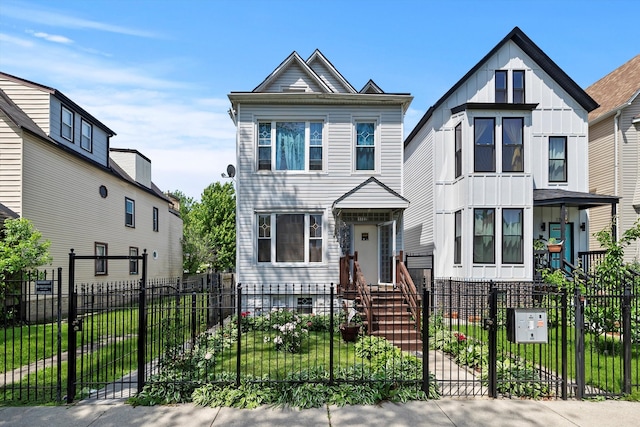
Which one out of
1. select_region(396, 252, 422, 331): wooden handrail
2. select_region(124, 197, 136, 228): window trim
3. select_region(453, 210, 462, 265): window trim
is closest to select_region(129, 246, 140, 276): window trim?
select_region(124, 197, 136, 228): window trim

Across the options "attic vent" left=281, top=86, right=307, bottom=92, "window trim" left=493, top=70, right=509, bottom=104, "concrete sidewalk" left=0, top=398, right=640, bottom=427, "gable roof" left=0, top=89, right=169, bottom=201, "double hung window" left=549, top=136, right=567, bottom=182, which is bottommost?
"concrete sidewalk" left=0, top=398, right=640, bottom=427

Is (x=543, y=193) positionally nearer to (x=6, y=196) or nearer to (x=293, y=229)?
(x=293, y=229)

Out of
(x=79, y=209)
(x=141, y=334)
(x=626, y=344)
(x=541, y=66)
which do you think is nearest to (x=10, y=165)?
(x=79, y=209)

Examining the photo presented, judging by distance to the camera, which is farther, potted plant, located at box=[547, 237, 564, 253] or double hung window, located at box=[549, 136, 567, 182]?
double hung window, located at box=[549, 136, 567, 182]

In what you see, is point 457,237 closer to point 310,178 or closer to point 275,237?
point 310,178

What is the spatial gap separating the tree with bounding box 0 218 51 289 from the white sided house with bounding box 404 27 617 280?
13624 millimetres

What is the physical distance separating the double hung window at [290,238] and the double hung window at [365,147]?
2.48 metres

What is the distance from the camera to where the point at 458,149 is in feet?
52.1

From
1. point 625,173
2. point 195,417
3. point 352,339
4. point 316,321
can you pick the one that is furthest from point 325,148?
point 625,173

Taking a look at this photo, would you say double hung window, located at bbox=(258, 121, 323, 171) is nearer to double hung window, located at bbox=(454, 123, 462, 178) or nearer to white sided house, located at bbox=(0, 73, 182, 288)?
double hung window, located at bbox=(454, 123, 462, 178)

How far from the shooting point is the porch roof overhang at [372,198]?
539 inches

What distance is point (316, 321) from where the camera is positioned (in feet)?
39.2

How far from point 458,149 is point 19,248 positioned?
14927 mm

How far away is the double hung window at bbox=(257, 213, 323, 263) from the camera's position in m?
14.8
